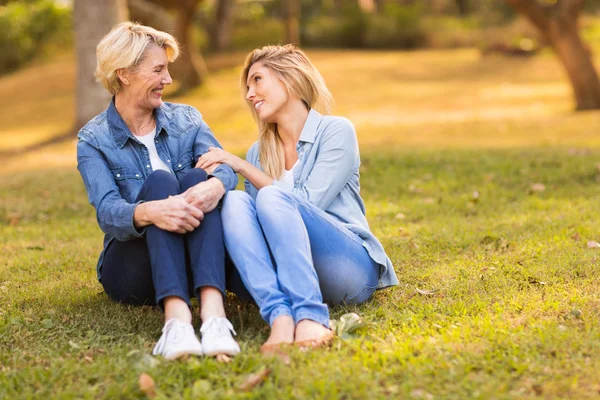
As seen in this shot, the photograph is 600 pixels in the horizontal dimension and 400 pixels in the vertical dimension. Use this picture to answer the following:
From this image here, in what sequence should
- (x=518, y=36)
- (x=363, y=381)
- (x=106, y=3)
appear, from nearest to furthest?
(x=363, y=381) < (x=106, y=3) < (x=518, y=36)

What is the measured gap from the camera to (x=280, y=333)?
343cm

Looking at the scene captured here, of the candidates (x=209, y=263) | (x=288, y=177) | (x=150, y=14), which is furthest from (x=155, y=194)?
(x=150, y=14)

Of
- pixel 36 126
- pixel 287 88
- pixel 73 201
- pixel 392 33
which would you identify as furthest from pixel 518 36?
pixel 287 88

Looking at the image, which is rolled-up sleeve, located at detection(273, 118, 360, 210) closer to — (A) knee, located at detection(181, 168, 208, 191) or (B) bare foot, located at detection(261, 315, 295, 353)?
(A) knee, located at detection(181, 168, 208, 191)

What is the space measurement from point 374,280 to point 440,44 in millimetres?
23014

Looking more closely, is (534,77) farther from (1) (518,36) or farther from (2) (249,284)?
(2) (249,284)

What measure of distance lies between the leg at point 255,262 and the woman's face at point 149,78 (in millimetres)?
735

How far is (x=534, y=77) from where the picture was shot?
20.9m

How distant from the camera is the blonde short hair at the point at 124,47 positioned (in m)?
3.97

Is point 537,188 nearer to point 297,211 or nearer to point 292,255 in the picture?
point 297,211

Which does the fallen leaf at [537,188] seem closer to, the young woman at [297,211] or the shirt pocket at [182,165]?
the young woman at [297,211]

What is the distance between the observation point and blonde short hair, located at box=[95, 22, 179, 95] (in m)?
3.97

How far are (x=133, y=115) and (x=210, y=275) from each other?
1.10 m

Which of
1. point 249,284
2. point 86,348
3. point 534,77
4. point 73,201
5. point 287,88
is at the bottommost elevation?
point 534,77
